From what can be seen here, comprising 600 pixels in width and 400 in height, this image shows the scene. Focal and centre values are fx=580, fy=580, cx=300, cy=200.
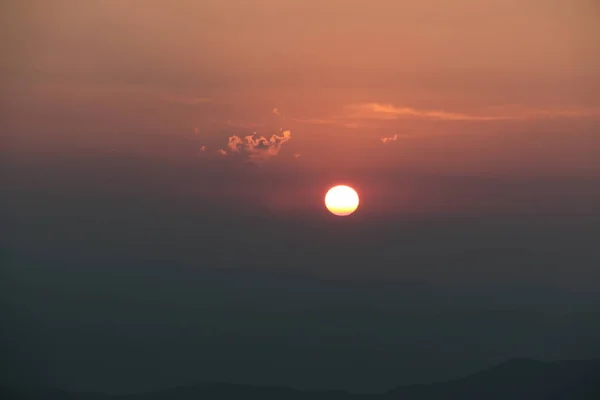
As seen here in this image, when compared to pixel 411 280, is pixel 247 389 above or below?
below

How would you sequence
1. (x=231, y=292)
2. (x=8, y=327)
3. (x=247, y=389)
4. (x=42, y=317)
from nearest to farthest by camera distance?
(x=8, y=327) → (x=231, y=292) → (x=247, y=389) → (x=42, y=317)

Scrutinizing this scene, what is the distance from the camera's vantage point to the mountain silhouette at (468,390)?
5609 centimetres

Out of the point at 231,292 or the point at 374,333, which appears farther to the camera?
the point at 374,333

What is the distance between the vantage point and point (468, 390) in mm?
63688

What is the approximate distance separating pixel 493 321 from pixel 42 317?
2264 inches

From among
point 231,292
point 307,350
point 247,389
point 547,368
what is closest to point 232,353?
point 247,389

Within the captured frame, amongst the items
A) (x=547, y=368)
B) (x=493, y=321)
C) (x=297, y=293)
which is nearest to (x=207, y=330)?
(x=297, y=293)

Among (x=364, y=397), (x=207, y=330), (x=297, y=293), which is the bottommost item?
(x=364, y=397)

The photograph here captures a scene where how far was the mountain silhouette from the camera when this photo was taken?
56.1m

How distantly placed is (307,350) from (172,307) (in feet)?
56.9

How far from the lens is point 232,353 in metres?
68.8

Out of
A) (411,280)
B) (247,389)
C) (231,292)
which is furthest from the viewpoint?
(247,389)

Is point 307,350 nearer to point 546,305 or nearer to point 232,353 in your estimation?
point 232,353

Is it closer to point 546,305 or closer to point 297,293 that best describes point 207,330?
point 297,293
